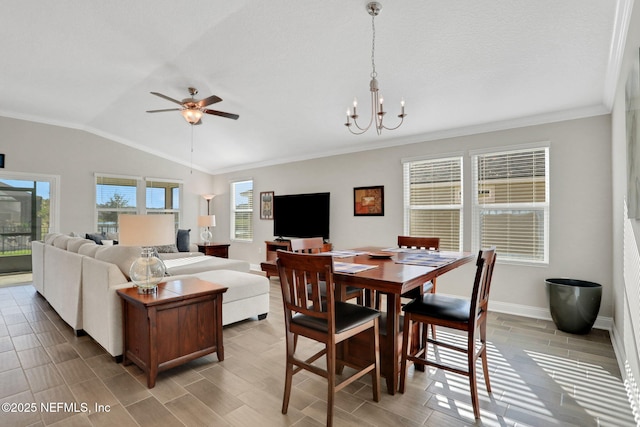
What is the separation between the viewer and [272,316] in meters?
3.95

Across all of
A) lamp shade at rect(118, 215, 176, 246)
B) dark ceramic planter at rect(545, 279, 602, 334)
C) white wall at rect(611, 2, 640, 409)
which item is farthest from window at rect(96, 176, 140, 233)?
white wall at rect(611, 2, 640, 409)

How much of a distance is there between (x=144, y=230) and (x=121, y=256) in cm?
81

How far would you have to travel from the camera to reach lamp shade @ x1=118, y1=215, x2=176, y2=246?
230 cm

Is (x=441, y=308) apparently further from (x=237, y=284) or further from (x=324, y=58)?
(x=324, y=58)

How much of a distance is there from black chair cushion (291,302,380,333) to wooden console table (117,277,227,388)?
38.2 inches

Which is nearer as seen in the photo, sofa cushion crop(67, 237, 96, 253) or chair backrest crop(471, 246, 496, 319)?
chair backrest crop(471, 246, 496, 319)

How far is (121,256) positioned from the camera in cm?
290

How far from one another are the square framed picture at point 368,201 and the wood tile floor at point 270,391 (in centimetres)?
261

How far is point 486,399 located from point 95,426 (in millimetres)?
2414

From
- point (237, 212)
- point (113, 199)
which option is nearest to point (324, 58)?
point (237, 212)

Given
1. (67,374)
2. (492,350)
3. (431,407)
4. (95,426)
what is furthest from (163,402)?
(492,350)

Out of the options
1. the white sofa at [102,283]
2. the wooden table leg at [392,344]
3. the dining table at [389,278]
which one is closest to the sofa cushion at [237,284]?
the white sofa at [102,283]

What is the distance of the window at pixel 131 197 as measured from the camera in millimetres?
6699

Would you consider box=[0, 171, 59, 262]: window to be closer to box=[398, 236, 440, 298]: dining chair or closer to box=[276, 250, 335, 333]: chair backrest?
box=[276, 250, 335, 333]: chair backrest
